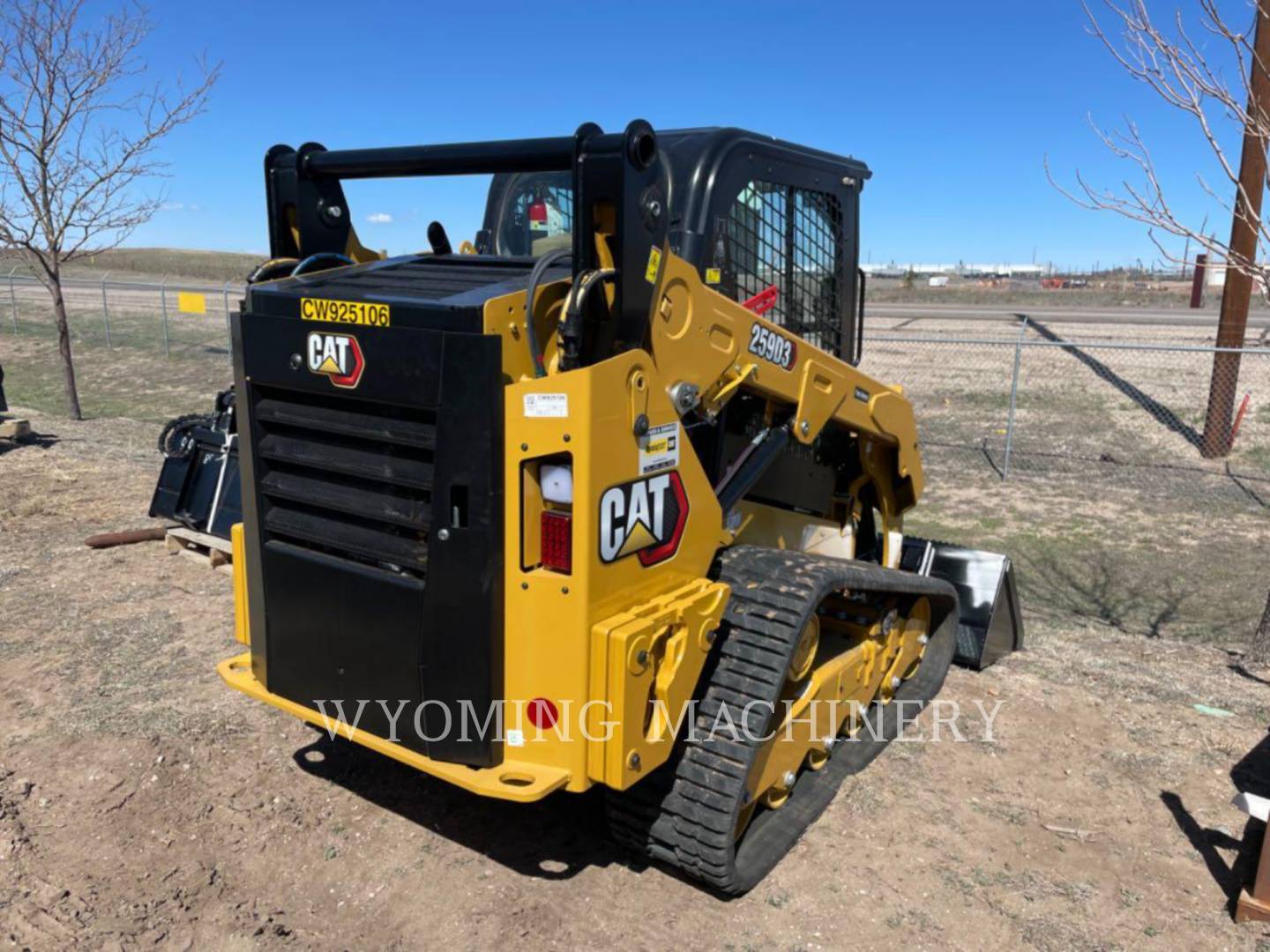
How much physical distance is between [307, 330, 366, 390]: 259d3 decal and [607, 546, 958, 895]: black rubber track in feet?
4.84

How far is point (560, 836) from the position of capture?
3.88m

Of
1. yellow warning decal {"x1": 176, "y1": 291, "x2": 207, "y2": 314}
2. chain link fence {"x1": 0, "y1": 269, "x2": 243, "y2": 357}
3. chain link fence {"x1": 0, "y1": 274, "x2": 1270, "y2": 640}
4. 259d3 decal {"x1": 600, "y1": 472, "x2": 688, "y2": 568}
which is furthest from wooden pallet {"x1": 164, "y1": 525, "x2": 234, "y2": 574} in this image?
yellow warning decal {"x1": 176, "y1": 291, "x2": 207, "y2": 314}

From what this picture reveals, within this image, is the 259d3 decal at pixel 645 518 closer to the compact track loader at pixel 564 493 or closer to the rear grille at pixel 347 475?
the compact track loader at pixel 564 493

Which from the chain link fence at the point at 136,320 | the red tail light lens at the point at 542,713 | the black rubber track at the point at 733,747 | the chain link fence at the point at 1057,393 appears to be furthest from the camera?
the chain link fence at the point at 136,320

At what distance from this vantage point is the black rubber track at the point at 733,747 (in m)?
3.29

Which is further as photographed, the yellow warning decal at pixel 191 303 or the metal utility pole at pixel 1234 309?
the yellow warning decal at pixel 191 303

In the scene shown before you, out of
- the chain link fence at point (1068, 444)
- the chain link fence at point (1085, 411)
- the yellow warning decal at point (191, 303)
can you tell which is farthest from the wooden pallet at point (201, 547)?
the yellow warning decal at point (191, 303)

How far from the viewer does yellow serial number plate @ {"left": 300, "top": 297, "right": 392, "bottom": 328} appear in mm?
2939

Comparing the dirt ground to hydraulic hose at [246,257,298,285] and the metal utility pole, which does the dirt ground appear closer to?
hydraulic hose at [246,257,298,285]

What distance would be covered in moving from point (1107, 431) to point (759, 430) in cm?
1062

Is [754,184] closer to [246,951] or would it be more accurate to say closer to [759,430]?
[759,430]

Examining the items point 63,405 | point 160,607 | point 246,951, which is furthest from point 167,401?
point 246,951

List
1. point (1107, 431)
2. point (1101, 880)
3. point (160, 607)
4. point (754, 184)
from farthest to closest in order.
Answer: point (1107, 431) < point (160, 607) < point (754, 184) < point (1101, 880)

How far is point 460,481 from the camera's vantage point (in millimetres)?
2857
